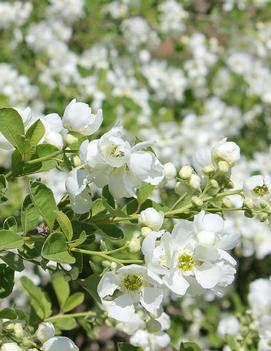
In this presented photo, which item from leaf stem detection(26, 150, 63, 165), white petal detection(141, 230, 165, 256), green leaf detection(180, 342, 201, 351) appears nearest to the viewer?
white petal detection(141, 230, 165, 256)

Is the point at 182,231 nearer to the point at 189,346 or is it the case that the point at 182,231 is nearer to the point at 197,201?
the point at 197,201

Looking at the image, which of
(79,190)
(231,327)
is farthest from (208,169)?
(231,327)

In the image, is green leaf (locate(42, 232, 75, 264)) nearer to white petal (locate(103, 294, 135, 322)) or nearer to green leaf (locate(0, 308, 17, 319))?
white petal (locate(103, 294, 135, 322))

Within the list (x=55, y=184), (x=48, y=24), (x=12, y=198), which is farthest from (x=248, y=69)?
(x=12, y=198)

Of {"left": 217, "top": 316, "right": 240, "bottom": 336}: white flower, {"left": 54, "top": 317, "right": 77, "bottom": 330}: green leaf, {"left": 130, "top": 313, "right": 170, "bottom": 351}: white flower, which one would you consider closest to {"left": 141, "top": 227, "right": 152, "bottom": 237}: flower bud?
{"left": 130, "top": 313, "right": 170, "bottom": 351}: white flower

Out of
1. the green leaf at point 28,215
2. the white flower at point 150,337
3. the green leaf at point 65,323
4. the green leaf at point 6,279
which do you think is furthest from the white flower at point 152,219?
the green leaf at point 65,323

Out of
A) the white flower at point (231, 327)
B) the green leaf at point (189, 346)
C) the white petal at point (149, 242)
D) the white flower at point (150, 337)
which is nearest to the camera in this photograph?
the white petal at point (149, 242)

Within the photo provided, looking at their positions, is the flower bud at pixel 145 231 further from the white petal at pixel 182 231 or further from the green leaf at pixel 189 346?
the green leaf at pixel 189 346

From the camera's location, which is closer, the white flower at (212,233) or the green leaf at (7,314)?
the white flower at (212,233)
